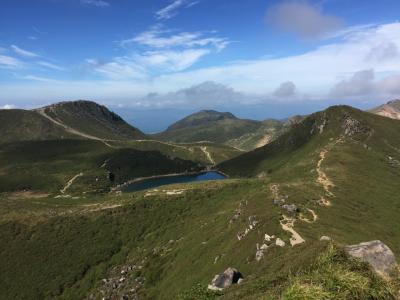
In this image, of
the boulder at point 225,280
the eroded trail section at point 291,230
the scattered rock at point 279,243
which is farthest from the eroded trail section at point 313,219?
the boulder at point 225,280

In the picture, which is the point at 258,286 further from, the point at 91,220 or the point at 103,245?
the point at 91,220

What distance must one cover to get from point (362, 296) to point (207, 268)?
198 feet

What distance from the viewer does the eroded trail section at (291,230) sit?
6769 centimetres

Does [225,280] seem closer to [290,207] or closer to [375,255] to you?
[375,255]

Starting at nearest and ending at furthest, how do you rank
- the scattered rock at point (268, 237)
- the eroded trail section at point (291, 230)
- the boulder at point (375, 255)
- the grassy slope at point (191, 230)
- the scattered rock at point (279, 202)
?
1. the boulder at point (375, 255)
2. the eroded trail section at point (291, 230)
3. the scattered rock at point (268, 237)
4. the grassy slope at point (191, 230)
5. the scattered rock at point (279, 202)

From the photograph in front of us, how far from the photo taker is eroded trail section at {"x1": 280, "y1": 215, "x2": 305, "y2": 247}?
67.7 metres

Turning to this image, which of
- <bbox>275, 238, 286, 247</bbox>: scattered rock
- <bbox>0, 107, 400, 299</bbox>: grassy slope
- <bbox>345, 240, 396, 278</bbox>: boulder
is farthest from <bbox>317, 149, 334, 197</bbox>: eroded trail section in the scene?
<bbox>345, 240, 396, 278</bbox>: boulder

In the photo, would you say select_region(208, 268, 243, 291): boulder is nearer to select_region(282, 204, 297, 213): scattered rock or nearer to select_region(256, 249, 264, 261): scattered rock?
select_region(256, 249, 264, 261): scattered rock

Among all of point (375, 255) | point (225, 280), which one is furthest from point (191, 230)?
point (375, 255)

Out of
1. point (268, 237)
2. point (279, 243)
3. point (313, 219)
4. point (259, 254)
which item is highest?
point (313, 219)

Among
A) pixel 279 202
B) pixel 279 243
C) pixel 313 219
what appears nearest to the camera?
pixel 279 243

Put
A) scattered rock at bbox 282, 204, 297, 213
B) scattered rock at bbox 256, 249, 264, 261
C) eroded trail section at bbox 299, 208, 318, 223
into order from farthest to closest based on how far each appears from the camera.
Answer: scattered rock at bbox 282, 204, 297, 213
eroded trail section at bbox 299, 208, 318, 223
scattered rock at bbox 256, 249, 264, 261

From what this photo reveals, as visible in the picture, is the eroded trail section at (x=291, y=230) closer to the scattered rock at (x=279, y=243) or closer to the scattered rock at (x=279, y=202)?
the scattered rock at (x=279, y=243)

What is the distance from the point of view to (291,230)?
74.2 m
